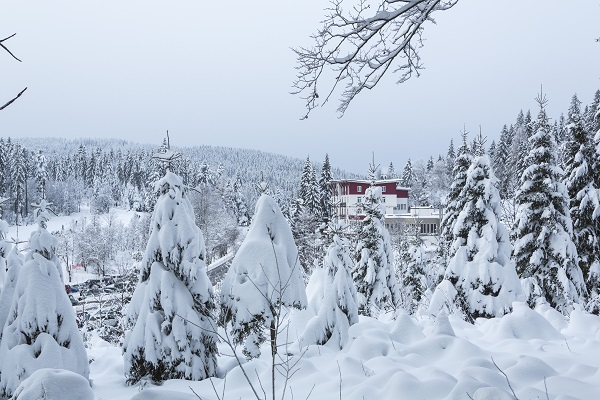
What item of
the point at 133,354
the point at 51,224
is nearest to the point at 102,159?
the point at 51,224

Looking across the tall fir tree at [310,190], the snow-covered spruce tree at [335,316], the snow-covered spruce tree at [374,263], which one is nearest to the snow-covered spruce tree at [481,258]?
the snow-covered spruce tree at [374,263]

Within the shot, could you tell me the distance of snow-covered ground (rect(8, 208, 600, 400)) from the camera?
5.13 meters

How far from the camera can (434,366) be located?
6.74 meters

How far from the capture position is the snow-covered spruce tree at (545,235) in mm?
16969

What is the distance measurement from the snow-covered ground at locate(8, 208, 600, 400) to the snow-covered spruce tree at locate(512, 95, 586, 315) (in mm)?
7706

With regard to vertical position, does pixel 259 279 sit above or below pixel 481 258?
above

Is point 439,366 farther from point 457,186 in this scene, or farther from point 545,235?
point 457,186

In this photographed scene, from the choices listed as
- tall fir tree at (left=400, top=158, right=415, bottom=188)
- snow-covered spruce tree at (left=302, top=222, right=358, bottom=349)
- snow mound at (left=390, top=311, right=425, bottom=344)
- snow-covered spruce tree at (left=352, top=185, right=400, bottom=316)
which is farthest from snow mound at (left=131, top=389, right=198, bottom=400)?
tall fir tree at (left=400, top=158, right=415, bottom=188)

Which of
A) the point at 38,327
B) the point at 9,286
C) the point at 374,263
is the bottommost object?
the point at 374,263

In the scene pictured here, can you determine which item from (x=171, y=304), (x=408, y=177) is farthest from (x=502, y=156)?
(x=171, y=304)

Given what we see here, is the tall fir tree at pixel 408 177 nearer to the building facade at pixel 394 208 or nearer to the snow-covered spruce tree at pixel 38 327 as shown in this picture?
the building facade at pixel 394 208

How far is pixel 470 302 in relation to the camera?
15711 millimetres

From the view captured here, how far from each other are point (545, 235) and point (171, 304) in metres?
15.5

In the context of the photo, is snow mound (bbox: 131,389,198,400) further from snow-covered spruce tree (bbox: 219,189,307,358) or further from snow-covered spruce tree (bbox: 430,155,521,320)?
snow-covered spruce tree (bbox: 430,155,521,320)
